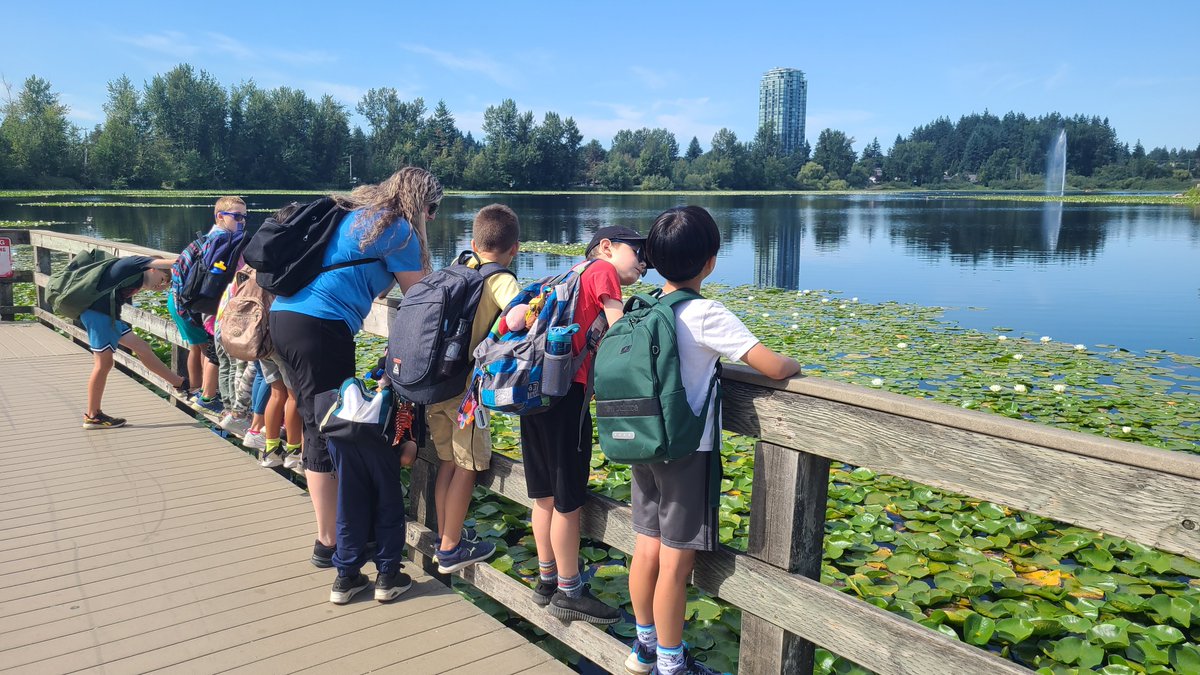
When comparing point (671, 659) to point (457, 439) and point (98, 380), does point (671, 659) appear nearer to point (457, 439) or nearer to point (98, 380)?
point (457, 439)

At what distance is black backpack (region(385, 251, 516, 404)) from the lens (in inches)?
117

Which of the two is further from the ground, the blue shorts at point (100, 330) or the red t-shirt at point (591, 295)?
the red t-shirt at point (591, 295)

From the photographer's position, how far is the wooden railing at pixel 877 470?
1.71 metres

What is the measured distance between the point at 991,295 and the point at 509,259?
52.9 feet

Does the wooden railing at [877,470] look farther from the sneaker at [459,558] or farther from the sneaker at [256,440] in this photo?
the sneaker at [256,440]

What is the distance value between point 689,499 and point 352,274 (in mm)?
1680

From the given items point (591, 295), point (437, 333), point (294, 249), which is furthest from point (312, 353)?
point (591, 295)

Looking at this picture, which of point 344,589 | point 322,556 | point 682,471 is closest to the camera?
point 682,471

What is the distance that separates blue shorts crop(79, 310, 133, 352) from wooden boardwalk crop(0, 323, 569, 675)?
0.67 metres

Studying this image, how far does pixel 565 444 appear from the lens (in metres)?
2.87

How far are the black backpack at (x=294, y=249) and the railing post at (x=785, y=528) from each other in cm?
184

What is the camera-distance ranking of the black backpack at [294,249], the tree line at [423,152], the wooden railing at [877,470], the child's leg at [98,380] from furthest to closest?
the tree line at [423,152]
the child's leg at [98,380]
the black backpack at [294,249]
the wooden railing at [877,470]

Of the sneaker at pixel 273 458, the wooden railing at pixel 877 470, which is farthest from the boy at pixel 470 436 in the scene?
the sneaker at pixel 273 458

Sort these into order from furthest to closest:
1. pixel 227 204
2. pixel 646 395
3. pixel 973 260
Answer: pixel 973 260
pixel 227 204
pixel 646 395
